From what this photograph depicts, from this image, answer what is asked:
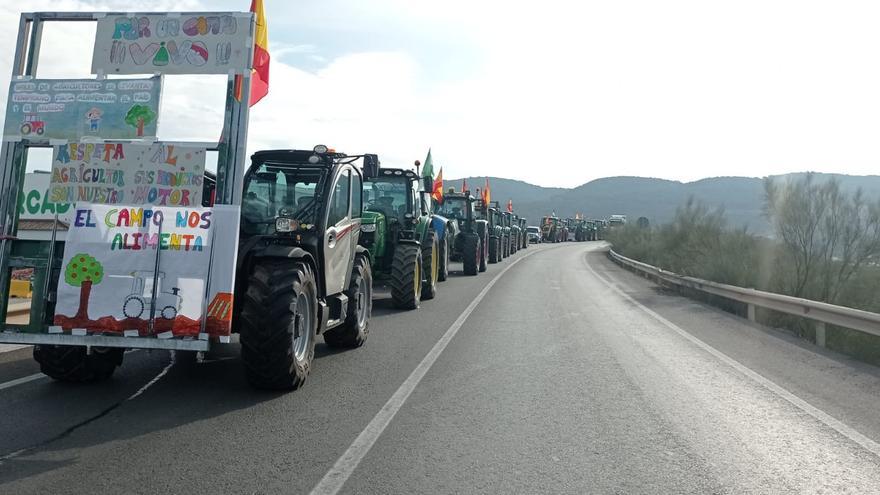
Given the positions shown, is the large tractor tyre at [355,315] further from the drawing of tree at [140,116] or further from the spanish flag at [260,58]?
the drawing of tree at [140,116]

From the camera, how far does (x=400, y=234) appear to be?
1326 cm

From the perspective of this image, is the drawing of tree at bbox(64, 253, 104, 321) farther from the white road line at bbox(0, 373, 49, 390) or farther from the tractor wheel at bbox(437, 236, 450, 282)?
the tractor wheel at bbox(437, 236, 450, 282)

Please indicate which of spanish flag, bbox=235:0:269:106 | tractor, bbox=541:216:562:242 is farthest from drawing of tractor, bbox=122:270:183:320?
tractor, bbox=541:216:562:242

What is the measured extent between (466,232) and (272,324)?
58.1 ft

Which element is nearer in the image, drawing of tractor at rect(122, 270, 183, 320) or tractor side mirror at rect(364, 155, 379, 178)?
drawing of tractor at rect(122, 270, 183, 320)

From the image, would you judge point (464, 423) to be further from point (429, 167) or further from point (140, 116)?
point (429, 167)

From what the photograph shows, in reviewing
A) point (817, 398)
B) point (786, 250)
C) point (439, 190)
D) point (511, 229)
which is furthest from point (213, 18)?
point (511, 229)

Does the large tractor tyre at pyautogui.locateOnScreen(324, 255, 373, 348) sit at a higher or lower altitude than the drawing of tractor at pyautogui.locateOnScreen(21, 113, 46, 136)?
lower

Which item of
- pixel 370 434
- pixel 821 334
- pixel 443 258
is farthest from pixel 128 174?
pixel 443 258

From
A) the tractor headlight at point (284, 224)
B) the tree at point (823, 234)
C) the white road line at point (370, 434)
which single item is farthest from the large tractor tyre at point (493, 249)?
the tractor headlight at point (284, 224)

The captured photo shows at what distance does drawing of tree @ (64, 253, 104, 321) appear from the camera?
18.8ft

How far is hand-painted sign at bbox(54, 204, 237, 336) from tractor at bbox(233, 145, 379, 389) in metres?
0.44

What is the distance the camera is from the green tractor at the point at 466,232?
22.3 meters

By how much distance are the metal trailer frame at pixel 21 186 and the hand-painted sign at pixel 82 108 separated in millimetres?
135
